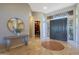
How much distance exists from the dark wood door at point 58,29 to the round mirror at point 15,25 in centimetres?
64

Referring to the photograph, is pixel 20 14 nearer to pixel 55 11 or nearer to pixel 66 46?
Result: pixel 55 11

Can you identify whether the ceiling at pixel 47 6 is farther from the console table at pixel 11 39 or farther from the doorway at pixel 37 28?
the console table at pixel 11 39

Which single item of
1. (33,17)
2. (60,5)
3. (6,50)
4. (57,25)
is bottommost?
(6,50)

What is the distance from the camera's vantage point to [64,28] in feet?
7.32

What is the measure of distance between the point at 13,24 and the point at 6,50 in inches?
20.6

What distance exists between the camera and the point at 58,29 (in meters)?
2.30

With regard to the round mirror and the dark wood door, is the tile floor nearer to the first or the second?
the dark wood door

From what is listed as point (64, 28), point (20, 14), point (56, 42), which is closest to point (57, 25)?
point (64, 28)

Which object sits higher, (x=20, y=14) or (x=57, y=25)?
(x=20, y=14)

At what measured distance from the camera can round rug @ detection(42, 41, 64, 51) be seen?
219 centimetres

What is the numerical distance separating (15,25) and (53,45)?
86 centimetres

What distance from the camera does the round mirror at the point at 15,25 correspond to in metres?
2.17

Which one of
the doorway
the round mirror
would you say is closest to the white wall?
the round mirror

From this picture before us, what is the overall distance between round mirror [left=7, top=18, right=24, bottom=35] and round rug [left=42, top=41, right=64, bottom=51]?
565 mm
